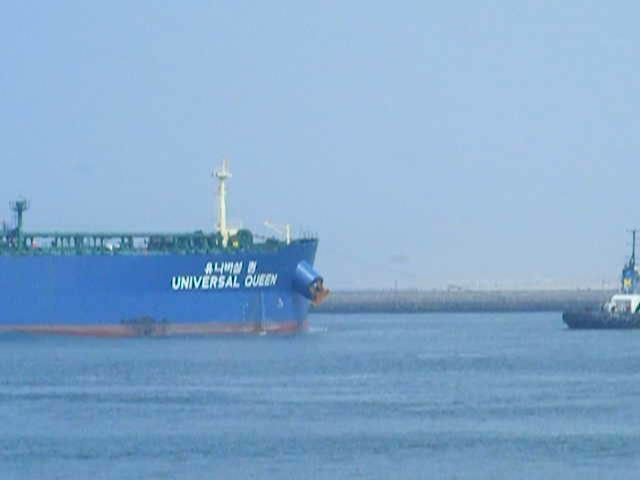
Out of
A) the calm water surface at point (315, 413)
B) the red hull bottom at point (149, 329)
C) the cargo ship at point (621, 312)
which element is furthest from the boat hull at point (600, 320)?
the red hull bottom at point (149, 329)

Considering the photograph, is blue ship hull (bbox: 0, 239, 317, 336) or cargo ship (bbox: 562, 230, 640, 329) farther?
cargo ship (bbox: 562, 230, 640, 329)

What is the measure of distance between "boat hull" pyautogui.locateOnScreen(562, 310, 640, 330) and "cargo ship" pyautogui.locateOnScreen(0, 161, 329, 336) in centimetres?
1060

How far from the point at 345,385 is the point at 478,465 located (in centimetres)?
1264

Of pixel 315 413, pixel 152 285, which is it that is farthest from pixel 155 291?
pixel 315 413

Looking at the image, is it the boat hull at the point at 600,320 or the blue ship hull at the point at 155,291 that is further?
the boat hull at the point at 600,320

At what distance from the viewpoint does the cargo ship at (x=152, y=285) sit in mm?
57156

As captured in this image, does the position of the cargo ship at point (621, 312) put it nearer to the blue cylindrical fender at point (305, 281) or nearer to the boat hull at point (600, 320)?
the boat hull at point (600, 320)

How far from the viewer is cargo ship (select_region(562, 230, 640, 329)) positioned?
64.1 metres

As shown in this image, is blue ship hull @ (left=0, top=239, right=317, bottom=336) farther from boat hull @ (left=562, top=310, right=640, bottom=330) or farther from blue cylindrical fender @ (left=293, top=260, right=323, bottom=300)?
boat hull @ (left=562, top=310, right=640, bottom=330)

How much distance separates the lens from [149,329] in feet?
192

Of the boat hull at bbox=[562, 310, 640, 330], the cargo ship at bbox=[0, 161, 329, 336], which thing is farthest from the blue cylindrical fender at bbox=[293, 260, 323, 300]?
the boat hull at bbox=[562, 310, 640, 330]

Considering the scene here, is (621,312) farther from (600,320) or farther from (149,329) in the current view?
(149,329)

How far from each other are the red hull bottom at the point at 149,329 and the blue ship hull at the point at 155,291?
0.10 ft

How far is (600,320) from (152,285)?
1609cm
